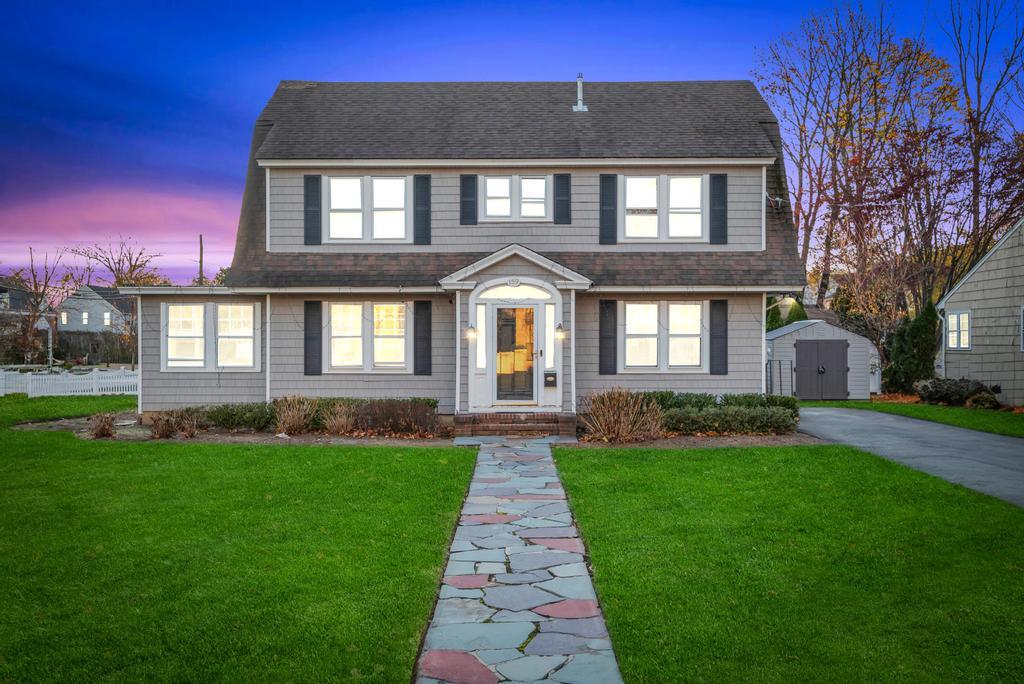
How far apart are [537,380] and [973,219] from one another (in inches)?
734

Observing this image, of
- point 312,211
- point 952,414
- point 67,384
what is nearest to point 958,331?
point 952,414

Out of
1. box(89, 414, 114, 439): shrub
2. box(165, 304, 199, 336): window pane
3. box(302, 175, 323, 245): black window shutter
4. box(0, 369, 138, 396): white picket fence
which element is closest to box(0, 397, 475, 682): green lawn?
box(89, 414, 114, 439): shrub

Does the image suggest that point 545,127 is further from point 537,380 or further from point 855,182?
point 855,182

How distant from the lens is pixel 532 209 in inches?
605

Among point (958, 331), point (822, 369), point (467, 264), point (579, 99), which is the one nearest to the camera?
point (467, 264)

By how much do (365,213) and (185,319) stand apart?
4514mm

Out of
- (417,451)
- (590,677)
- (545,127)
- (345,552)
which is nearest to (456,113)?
(545,127)

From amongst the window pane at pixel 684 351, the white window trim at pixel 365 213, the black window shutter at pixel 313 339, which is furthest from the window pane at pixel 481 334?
the window pane at pixel 684 351

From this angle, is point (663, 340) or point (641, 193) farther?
point (641, 193)

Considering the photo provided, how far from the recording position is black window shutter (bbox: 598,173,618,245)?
15.3 meters

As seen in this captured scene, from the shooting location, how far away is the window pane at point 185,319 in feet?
51.3

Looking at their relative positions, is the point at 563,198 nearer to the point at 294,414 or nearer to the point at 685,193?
the point at 685,193

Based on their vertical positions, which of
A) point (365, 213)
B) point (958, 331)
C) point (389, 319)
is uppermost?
point (365, 213)

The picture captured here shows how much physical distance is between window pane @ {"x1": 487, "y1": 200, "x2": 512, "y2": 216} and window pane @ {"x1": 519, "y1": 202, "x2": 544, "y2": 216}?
30 centimetres
